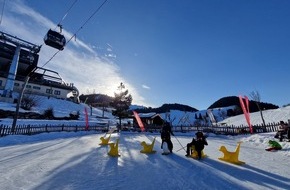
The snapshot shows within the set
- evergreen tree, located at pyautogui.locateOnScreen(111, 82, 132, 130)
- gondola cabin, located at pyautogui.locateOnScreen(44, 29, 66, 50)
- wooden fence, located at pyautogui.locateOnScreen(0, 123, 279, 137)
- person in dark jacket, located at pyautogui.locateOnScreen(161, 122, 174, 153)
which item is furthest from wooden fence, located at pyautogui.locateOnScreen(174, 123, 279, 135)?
gondola cabin, located at pyautogui.locateOnScreen(44, 29, 66, 50)

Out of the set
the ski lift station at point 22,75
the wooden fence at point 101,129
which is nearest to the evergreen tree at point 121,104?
the wooden fence at point 101,129

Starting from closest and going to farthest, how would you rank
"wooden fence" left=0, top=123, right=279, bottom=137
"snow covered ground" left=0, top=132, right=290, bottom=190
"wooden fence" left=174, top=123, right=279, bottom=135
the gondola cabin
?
"snow covered ground" left=0, top=132, right=290, bottom=190 < the gondola cabin < "wooden fence" left=0, top=123, right=279, bottom=137 < "wooden fence" left=174, top=123, right=279, bottom=135

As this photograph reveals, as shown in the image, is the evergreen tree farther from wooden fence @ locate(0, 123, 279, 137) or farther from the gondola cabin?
the gondola cabin

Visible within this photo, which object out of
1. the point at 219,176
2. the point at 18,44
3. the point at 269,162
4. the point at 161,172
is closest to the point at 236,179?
the point at 219,176

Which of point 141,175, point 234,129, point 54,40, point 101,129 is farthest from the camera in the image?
point 101,129

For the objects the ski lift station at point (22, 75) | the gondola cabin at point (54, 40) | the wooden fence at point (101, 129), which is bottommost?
the wooden fence at point (101, 129)

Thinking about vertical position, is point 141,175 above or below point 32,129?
below

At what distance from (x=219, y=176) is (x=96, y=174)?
12.3 ft

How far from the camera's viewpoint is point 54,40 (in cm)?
1550

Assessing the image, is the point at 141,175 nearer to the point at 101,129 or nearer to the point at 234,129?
the point at 234,129

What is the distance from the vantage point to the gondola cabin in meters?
15.4

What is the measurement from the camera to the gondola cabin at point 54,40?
50.5ft

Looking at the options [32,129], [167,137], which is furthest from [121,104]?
[167,137]

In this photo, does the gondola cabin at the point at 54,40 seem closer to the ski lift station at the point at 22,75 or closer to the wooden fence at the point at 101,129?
the wooden fence at the point at 101,129
